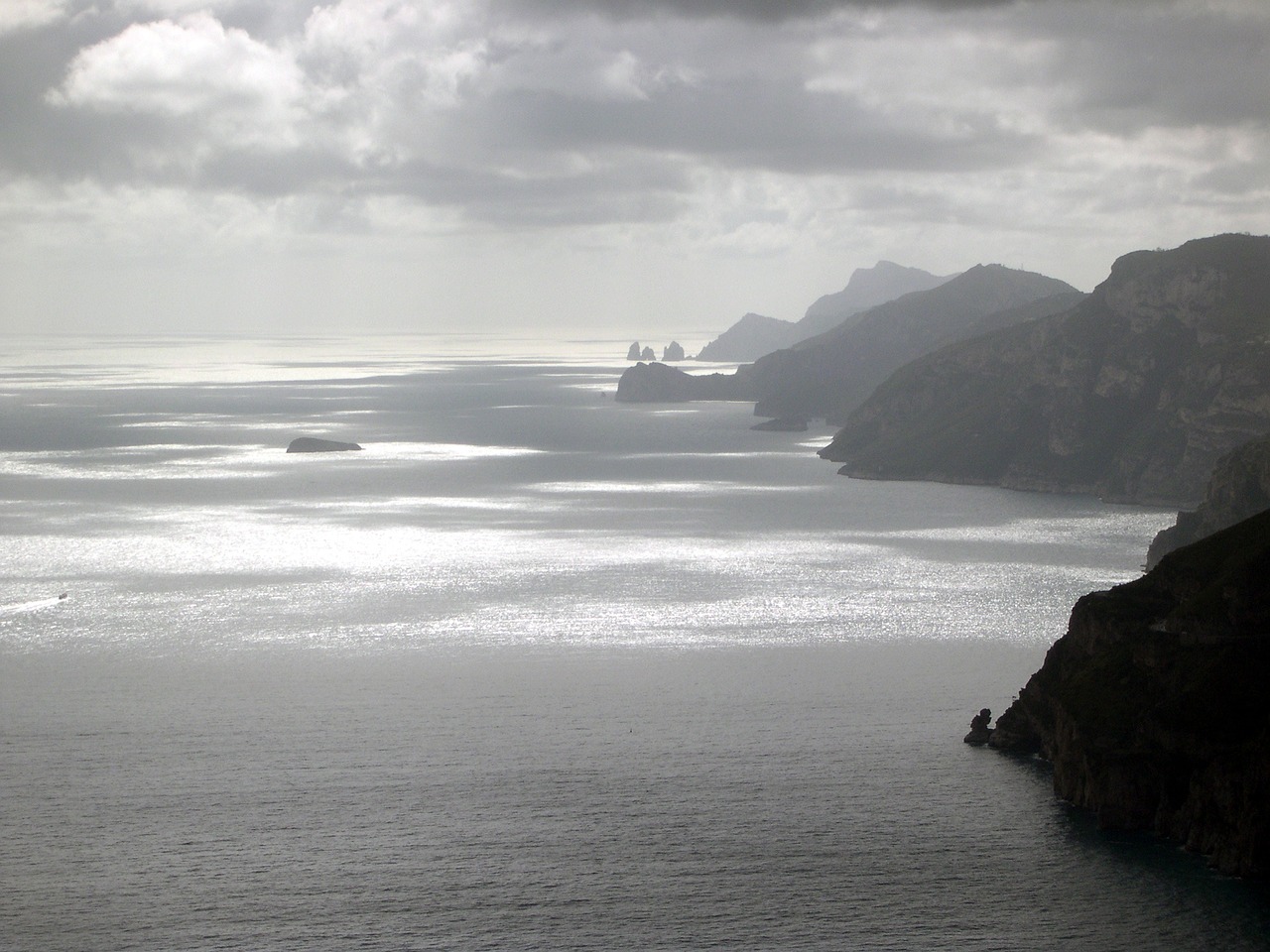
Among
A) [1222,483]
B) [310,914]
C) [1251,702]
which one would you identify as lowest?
[310,914]

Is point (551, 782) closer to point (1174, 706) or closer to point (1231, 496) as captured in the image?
point (1174, 706)

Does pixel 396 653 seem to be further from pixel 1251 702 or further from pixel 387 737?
pixel 1251 702

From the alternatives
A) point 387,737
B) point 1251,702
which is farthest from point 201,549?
point 1251,702

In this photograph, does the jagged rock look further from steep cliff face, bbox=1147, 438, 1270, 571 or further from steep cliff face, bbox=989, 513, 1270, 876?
steep cliff face, bbox=1147, 438, 1270, 571

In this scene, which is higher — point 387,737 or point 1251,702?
point 1251,702

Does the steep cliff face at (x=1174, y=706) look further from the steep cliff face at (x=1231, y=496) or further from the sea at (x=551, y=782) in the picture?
the steep cliff face at (x=1231, y=496)

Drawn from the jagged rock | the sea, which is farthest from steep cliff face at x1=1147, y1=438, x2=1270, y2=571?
the jagged rock
